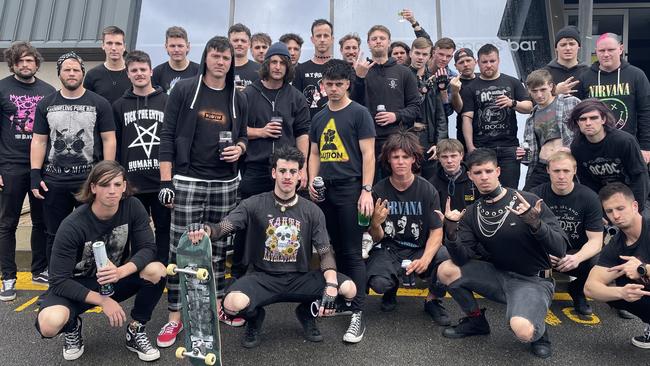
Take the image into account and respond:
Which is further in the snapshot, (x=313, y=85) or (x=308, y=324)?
(x=313, y=85)

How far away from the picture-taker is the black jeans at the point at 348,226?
3.99 metres

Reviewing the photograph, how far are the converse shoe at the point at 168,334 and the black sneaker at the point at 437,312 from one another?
1983mm

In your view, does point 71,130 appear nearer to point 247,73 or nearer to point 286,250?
point 247,73

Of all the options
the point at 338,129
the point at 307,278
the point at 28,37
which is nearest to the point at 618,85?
the point at 338,129

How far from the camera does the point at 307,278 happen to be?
12.2ft

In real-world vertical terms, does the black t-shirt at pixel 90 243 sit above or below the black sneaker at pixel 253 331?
above

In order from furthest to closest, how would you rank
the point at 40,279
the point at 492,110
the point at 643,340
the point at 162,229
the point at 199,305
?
the point at 492,110
the point at 40,279
the point at 162,229
the point at 643,340
the point at 199,305

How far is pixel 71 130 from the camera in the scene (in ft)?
13.8

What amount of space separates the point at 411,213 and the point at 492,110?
5.66 feet

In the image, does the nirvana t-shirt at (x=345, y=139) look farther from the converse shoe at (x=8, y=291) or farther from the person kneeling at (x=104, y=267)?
the converse shoe at (x=8, y=291)

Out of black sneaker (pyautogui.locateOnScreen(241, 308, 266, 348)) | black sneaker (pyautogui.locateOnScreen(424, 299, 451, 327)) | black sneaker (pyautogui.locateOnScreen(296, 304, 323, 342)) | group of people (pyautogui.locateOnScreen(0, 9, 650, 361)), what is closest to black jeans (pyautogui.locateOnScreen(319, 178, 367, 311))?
group of people (pyautogui.locateOnScreen(0, 9, 650, 361))

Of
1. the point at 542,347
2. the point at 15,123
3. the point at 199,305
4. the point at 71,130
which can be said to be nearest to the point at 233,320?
the point at 199,305

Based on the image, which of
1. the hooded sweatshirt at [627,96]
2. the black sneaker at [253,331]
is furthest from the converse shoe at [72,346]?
the hooded sweatshirt at [627,96]

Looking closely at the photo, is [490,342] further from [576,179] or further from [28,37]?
[28,37]
